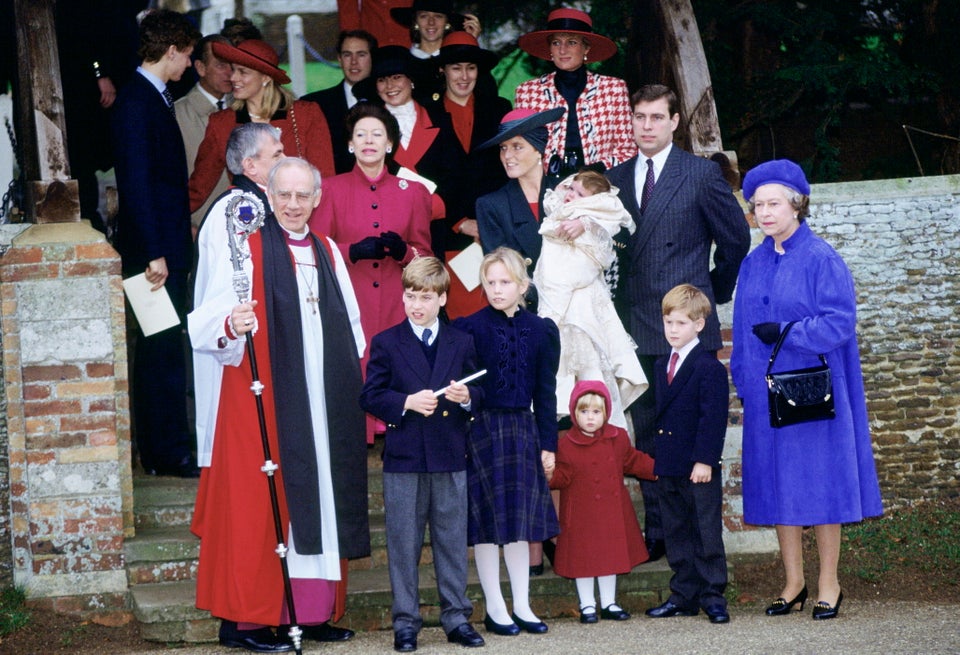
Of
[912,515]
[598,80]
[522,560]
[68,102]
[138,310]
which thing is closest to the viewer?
[522,560]

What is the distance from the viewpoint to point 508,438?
19.9 ft

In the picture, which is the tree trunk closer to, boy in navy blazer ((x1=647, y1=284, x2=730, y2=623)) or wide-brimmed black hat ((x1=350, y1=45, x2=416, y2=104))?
wide-brimmed black hat ((x1=350, y1=45, x2=416, y2=104))

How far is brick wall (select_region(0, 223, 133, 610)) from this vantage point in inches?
259

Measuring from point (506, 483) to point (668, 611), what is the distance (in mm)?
1006

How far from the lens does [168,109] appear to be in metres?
7.05

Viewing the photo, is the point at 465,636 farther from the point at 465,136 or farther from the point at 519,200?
the point at 465,136

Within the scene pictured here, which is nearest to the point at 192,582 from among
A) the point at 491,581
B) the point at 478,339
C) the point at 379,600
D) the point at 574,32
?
the point at 379,600

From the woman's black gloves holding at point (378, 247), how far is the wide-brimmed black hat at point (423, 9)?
1.89 m

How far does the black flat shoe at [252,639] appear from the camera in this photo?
229 inches

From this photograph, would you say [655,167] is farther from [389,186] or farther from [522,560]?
[522,560]

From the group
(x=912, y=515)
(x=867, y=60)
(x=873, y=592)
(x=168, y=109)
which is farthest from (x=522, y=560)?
(x=867, y=60)

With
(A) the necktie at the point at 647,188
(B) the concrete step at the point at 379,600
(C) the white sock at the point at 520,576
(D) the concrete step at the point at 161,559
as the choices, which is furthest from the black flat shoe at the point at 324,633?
(A) the necktie at the point at 647,188

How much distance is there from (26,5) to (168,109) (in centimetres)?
93

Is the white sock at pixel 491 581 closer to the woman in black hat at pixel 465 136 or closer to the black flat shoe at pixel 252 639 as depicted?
the black flat shoe at pixel 252 639
